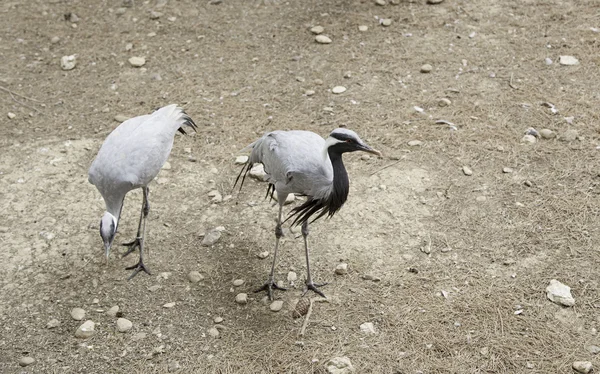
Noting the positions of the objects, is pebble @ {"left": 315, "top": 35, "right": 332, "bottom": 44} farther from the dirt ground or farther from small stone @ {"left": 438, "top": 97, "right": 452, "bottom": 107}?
small stone @ {"left": 438, "top": 97, "right": 452, "bottom": 107}

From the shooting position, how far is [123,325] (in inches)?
183

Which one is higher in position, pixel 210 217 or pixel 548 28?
pixel 548 28

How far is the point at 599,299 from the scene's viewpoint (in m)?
4.69

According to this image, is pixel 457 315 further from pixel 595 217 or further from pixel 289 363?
pixel 595 217

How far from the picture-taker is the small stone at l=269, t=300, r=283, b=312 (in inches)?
191

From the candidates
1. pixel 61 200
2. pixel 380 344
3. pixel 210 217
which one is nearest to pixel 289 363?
pixel 380 344

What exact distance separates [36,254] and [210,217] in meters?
1.48

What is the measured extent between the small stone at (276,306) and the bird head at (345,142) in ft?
4.34

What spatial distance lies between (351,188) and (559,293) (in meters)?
2.01

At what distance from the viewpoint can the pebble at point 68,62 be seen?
298 inches

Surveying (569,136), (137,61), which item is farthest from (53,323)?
(569,136)

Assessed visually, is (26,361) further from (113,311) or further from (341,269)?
(341,269)

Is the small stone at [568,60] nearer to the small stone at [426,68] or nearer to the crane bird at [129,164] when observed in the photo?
the small stone at [426,68]

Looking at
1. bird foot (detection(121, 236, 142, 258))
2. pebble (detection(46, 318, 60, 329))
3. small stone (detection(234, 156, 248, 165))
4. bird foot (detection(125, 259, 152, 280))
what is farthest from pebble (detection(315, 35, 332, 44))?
pebble (detection(46, 318, 60, 329))
